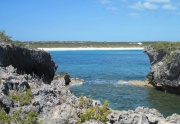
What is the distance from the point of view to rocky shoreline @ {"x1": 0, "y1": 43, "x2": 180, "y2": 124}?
12.3 m

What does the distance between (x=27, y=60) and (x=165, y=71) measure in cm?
2195

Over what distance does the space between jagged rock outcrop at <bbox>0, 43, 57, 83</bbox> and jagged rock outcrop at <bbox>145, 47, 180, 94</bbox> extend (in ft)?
57.3

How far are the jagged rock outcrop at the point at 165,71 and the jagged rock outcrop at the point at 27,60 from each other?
17.5 metres

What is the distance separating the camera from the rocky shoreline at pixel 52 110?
1227 centimetres

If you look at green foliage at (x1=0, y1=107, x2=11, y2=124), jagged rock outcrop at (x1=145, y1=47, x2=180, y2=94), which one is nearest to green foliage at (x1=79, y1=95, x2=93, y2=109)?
green foliage at (x1=0, y1=107, x2=11, y2=124)

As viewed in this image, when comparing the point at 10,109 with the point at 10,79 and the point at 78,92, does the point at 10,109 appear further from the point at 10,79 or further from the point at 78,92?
the point at 78,92

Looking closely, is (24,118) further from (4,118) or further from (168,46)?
(168,46)

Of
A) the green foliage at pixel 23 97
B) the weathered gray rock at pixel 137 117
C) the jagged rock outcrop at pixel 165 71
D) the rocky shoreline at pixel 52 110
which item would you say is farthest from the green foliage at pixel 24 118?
the jagged rock outcrop at pixel 165 71

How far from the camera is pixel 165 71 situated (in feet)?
134

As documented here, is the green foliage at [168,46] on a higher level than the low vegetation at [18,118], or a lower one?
higher

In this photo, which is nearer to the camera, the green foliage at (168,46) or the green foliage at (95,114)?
the green foliage at (95,114)

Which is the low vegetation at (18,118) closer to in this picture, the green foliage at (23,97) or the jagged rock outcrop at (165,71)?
the green foliage at (23,97)

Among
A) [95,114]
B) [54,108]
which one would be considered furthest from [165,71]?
[54,108]

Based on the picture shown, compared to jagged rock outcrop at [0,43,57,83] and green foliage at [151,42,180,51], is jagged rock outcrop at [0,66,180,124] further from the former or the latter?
green foliage at [151,42,180,51]
